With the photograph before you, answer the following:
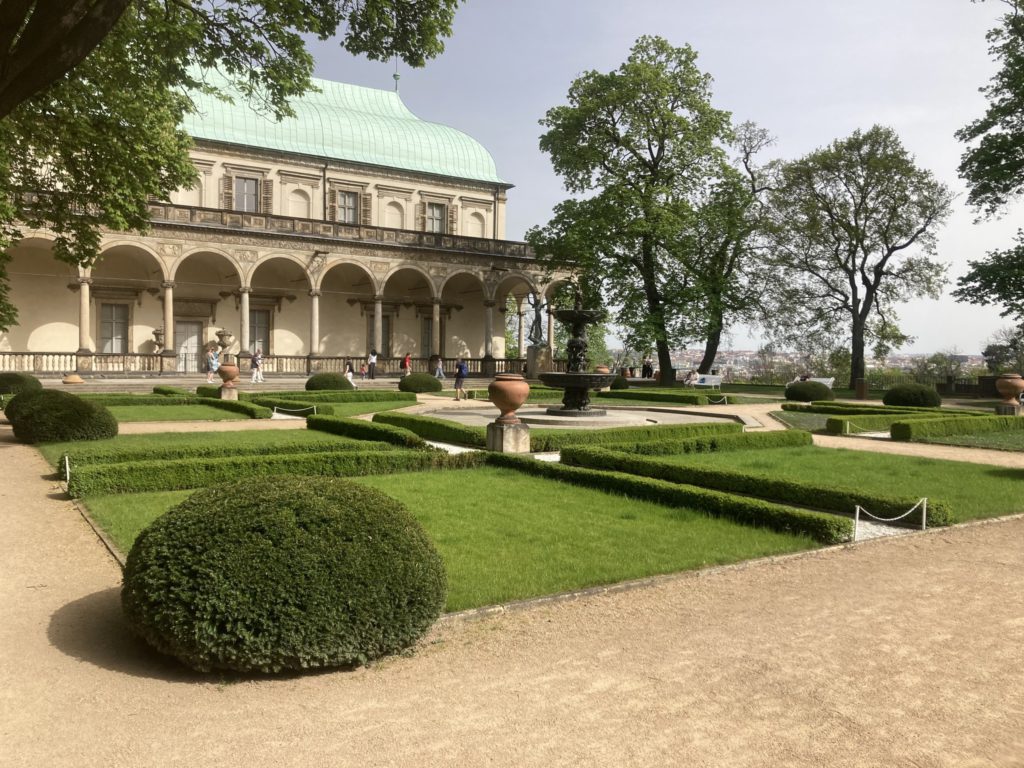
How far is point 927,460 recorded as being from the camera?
47.3ft

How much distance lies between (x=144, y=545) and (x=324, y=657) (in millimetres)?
1420

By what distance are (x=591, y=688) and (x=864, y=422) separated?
1865 centimetres

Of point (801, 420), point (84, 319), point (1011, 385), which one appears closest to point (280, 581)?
point (801, 420)

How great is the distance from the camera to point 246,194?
40062 mm

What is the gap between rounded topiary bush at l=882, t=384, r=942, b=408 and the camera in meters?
27.5

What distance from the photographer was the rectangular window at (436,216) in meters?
45.3

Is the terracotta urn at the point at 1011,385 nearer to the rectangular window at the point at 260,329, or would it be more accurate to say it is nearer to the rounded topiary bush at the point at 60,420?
the rounded topiary bush at the point at 60,420

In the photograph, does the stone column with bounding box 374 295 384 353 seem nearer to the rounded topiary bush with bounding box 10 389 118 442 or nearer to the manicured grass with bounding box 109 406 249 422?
the manicured grass with bounding box 109 406 249 422

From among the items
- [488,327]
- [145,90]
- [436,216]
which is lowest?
[488,327]

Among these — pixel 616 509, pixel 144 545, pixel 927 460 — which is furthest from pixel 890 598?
pixel 927 460

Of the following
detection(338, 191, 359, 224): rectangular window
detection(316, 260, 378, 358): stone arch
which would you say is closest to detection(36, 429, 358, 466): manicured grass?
detection(316, 260, 378, 358): stone arch

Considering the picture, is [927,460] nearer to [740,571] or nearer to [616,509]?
[616,509]

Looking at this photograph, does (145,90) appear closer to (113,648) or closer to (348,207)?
(113,648)

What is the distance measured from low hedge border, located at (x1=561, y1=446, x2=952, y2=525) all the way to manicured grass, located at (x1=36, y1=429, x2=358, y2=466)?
569cm
